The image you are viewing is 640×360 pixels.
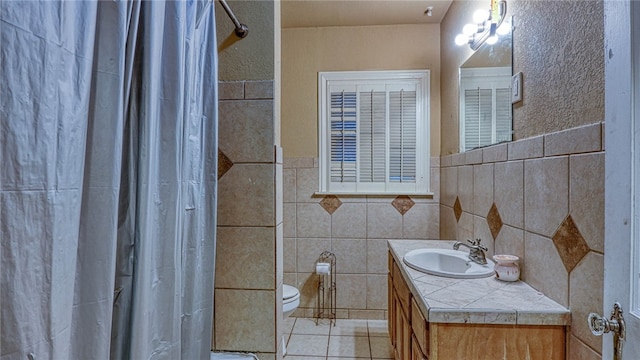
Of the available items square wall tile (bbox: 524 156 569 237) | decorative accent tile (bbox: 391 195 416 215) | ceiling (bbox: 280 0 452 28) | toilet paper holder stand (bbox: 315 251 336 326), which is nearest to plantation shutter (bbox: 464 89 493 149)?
square wall tile (bbox: 524 156 569 237)

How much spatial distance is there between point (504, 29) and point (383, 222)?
163cm

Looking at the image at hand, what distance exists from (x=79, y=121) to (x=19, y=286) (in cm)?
32

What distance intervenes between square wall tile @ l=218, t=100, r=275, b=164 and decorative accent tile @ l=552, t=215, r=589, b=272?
1083mm

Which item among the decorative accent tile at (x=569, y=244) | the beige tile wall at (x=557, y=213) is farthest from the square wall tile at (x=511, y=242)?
the decorative accent tile at (x=569, y=244)

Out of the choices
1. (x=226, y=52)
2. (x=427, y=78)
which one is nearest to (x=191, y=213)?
(x=226, y=52)

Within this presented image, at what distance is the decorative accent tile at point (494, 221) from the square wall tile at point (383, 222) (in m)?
1.04

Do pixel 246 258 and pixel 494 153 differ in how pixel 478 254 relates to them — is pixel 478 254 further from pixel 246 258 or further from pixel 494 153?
pixel 246 258

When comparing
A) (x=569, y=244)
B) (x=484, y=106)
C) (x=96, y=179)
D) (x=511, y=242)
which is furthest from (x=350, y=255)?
(x=96, y=179)

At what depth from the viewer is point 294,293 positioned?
84.1 inches

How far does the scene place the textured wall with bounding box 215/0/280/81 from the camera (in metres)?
1.29

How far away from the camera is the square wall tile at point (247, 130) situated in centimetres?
127

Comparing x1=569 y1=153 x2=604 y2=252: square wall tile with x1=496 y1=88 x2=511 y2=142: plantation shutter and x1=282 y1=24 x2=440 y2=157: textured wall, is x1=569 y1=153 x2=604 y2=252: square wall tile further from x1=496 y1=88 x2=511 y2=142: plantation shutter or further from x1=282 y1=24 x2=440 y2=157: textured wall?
x1=282 y1=24 x2=440 y2=157: textured wall

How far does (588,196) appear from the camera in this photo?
3.14 ft

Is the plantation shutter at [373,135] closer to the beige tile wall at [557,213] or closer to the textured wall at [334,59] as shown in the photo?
the textured wall at [334,59]
